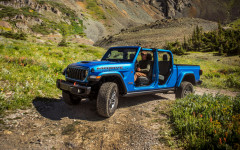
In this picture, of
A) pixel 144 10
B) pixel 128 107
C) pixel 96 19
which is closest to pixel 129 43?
pixel 128 107

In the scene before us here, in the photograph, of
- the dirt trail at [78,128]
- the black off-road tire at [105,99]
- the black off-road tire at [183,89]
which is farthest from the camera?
the black off-road tire at [183,89]

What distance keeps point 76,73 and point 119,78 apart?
1.29 meters

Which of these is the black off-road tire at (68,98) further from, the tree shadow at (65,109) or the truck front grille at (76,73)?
the truck front grille at (76,73)

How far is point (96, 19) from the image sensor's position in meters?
106

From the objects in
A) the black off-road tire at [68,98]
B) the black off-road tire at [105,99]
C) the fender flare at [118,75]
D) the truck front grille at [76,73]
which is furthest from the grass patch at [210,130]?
the black off-road tire at [68,98]

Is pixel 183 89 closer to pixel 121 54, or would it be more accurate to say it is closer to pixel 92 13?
A: pixel 121 54

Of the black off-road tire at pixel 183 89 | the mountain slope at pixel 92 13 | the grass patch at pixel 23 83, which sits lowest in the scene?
the black off-road tire at pixel 183 89

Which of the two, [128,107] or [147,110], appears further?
[128,107]

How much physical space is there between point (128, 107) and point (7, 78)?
466 cm

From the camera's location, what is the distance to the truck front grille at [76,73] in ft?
14.5

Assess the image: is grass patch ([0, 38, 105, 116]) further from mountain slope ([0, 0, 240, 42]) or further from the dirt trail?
mountain slope ([0, 0, 240, 42])

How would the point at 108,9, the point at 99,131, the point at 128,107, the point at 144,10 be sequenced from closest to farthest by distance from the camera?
the point at 99,131, the point at 128,107, the point at 108,9, the point at 144,10

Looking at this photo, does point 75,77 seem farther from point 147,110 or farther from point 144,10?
point 144,10

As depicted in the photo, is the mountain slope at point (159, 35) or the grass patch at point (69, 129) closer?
the grass patch at point (69, 129)
